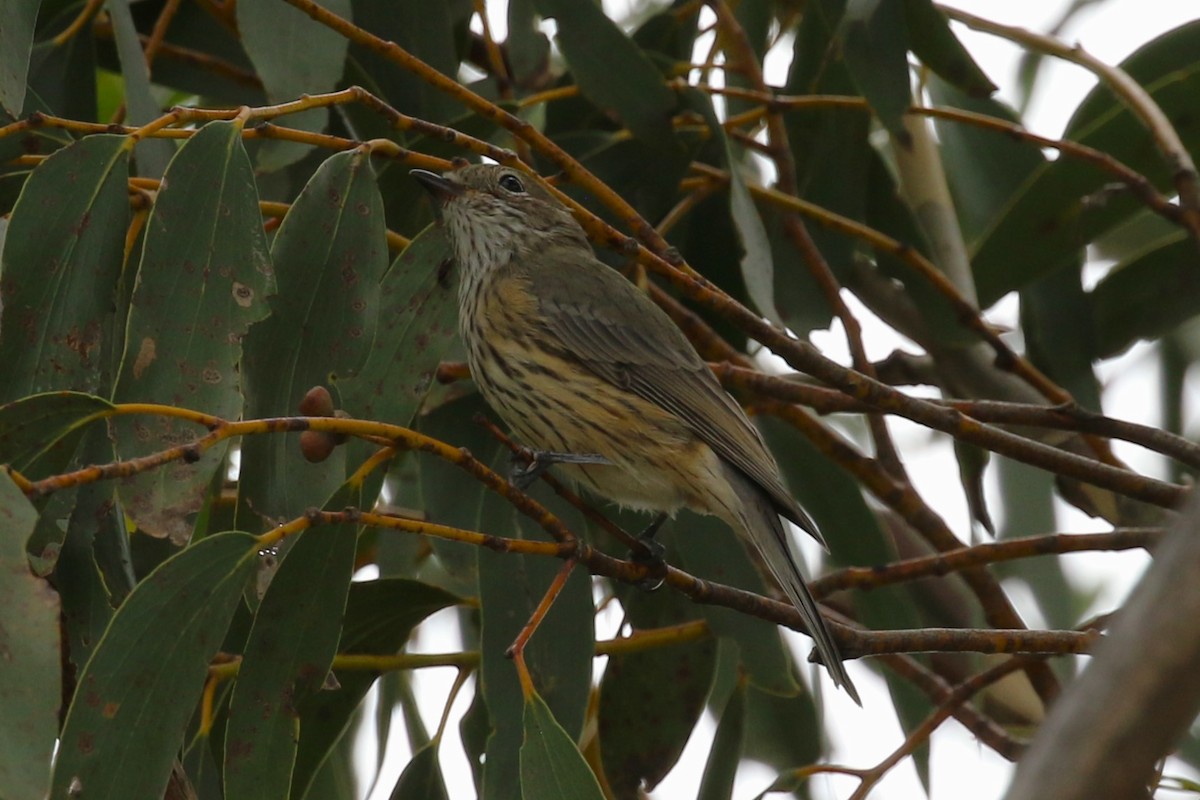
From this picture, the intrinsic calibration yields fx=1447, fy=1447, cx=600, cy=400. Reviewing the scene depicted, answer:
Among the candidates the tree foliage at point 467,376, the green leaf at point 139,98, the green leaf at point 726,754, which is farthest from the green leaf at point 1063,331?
the green leaf at point 139,98

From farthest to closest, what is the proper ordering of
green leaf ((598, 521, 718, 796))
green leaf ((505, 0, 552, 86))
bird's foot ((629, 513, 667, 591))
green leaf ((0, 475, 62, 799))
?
green leaf ((505, 0, 552, 86))
green leaf ((598, 521, 718, 796))
bird's foot ((629, 513, 667, 591))
green leaf ((0, 475, 62, 799))

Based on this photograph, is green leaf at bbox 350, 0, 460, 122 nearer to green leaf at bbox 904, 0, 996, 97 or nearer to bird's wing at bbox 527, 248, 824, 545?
bird's wing at bbox 527, 248, 824, 545

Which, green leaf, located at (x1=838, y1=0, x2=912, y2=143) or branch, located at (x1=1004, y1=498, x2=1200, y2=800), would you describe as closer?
branch, located at (x1=1004, y1=498, x2=1200, y2=800)

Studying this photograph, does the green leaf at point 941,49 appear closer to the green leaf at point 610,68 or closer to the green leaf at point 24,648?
the green leaf at point 610,68

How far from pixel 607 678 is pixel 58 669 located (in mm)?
1885

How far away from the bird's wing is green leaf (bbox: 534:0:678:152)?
47cm

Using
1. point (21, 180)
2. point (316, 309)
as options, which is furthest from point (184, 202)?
point (21, 180)

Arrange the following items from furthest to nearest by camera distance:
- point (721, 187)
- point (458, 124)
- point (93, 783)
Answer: point (721, 187) < point (458, 124) < point (93, 783)

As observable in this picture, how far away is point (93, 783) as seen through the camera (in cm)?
239

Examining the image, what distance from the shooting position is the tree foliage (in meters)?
2.53

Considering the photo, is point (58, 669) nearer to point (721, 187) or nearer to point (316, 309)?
point (316, 309)

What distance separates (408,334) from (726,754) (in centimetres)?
131

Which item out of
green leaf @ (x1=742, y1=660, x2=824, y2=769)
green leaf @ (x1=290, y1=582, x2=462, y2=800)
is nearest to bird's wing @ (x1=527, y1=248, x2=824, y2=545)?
green leaf @ (x1=290, y1=582, x2=462, y2=800)

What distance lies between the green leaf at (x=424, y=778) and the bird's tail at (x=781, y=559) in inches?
35.2
